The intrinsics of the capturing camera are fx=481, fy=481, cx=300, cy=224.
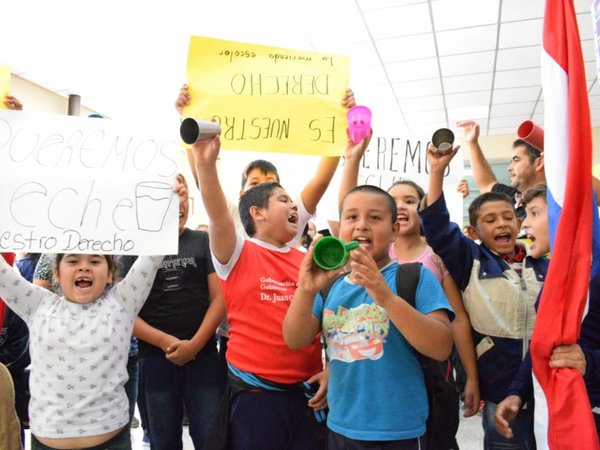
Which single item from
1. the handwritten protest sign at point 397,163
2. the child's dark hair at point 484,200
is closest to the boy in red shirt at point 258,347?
the child's dark hair at point 484,200

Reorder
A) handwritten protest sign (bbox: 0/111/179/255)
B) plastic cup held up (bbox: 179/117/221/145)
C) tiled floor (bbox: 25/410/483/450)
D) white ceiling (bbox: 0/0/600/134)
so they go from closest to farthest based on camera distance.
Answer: plastic cup held up (bbox: 179/117/221/145) → handwritten protest sign (bbox: 0/111/179/255) → tiled floor (bbox: 25/410/483/450) → white ceiling (bbox: 0/0/600/134)

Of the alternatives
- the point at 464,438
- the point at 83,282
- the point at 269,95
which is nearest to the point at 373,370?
the point at 83,282

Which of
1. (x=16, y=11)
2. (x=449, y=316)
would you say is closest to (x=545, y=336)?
(x=449, y=316)

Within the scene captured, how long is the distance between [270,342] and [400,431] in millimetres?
413

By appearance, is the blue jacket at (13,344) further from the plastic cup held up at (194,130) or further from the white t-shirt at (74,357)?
the plastic cup held up at (194,130)

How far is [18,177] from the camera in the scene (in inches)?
57.4

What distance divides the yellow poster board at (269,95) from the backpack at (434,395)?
0.64 meters

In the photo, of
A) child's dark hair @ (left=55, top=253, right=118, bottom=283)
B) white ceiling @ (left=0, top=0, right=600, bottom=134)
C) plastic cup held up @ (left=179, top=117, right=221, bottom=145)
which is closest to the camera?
plastic cup held up @ (left=179, top=117, right=221, bottom=145)

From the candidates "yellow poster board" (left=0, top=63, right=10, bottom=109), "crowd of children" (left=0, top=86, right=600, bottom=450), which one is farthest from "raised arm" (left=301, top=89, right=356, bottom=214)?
"yellow poster board" (left=0, top=63, right=10, bottom=109)

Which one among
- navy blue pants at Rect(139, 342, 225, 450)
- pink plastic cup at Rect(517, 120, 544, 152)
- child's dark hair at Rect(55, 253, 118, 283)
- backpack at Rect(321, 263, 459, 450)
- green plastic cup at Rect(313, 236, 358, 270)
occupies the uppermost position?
pink plastic cup at Rect(517, 120, 544, 152)

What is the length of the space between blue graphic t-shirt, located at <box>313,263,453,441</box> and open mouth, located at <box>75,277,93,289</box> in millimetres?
751

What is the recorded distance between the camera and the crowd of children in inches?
43.4

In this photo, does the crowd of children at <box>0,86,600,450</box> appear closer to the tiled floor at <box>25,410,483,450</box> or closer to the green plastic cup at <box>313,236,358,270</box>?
the green plastic cup at <box>313,236,358,270</box>

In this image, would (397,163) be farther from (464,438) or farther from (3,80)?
(464,438)
